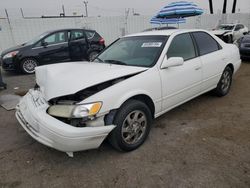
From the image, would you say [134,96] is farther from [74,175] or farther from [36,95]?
[36,95]

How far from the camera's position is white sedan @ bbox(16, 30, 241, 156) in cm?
245

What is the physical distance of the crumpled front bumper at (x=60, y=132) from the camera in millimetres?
2348

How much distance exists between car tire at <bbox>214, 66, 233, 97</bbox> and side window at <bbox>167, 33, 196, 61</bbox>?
3.86ft

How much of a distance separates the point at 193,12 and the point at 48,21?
322 inches

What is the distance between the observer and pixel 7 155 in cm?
299

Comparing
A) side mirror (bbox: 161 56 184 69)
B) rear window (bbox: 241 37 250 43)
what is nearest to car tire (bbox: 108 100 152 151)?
side mirror (bbox: 161 56 184 69)

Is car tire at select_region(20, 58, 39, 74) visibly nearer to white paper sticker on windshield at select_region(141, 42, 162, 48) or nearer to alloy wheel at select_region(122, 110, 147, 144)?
white paper sticker on windshield at select_region(141, 42, 162, 48)

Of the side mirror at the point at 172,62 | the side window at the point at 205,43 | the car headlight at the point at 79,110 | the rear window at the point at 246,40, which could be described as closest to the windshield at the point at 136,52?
the side mirror at the point at 172,62

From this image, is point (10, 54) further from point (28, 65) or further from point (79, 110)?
point (79, 110)

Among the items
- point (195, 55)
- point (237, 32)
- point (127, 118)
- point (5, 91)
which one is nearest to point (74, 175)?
point (127, 118)

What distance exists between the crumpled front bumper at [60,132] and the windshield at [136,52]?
1224 mm

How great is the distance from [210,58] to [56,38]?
6217mm

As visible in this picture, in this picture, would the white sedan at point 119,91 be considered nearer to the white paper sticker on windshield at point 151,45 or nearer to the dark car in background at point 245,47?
the white paper sticker on windshield at point 151,45

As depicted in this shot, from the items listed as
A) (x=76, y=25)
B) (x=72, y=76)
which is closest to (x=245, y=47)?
(x=72, y=76)
